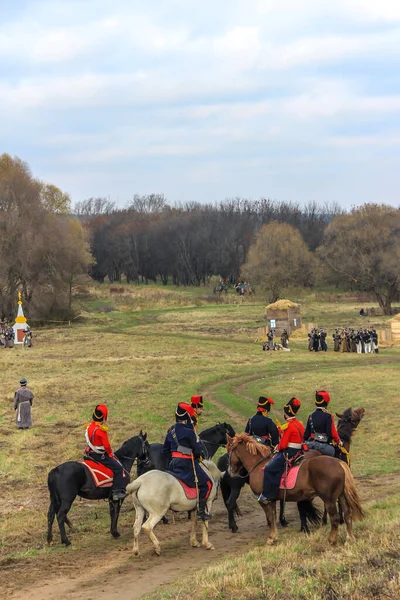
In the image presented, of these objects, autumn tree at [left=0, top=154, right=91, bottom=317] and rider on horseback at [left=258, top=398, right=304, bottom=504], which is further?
autumn tree at [left=0, top=154, right=91, bottom=317]

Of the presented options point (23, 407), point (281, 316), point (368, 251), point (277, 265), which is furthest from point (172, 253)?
point (23, 407)

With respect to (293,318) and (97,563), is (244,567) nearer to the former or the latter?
(97,563)

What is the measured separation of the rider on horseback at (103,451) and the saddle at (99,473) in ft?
0.22

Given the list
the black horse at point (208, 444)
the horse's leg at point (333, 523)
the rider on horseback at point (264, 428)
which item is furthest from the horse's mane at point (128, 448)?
the horse's leg at point (333, 523)

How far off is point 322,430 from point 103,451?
394cm

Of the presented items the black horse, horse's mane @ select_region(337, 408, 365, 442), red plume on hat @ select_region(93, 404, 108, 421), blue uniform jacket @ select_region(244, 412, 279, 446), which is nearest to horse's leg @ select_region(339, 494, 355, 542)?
blue uniform jacket @ select_region(244, 412, 279, 446)

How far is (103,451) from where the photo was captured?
41.4 feet

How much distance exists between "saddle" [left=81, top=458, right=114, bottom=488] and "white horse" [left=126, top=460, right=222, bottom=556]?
106cm

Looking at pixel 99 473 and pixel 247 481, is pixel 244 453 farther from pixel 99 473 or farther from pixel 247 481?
pixel 99 473

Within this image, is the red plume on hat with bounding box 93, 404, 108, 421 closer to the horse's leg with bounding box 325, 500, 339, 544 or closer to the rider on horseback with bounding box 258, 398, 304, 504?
the rider on horseback with bounding box 258, 398, 304, 504

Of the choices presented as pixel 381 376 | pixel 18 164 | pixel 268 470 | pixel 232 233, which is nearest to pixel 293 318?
pixel 381 376

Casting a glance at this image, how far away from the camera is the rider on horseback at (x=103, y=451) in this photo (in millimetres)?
12555

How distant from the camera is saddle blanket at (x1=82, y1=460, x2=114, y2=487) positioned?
40.7 ft

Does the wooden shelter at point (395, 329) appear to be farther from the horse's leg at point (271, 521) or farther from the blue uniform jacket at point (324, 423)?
the horse's leg at point (271, 521)
